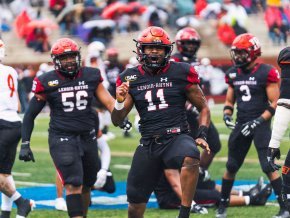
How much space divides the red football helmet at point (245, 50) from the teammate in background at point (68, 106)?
1.65m

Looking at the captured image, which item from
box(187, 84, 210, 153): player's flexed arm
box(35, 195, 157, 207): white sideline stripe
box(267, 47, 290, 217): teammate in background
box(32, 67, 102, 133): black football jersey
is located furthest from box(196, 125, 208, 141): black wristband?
box(35, 195, 157, 207): white sideline stripe

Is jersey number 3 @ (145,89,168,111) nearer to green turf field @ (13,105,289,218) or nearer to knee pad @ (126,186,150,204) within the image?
knee pad @ (126,186,150,204)

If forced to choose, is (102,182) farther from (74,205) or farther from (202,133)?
(202,133)

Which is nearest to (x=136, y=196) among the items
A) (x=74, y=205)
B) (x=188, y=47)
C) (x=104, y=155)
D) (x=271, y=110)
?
(x=74, y=205)

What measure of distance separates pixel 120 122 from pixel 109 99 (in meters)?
0.67

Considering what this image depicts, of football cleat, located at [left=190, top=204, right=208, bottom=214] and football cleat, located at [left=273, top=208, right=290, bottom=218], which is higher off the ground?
football cleat, located at [left=273, top=208, right=290, bottom=218]

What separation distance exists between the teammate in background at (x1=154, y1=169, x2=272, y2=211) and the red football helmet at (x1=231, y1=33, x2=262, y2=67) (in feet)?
4.40

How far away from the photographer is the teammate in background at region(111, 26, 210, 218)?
7.07 m

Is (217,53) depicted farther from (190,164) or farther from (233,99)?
(190,164)

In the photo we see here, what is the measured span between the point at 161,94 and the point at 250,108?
1996mm

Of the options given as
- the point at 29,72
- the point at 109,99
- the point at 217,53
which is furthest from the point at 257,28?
the point at 109,99

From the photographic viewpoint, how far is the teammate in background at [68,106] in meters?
7.75

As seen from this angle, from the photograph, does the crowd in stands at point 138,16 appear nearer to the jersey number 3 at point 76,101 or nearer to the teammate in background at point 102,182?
the teammate in background at point 102,182

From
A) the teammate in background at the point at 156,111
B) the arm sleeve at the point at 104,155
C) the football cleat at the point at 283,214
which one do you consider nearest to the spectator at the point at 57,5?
the arm sleeve at the point at 104,155
